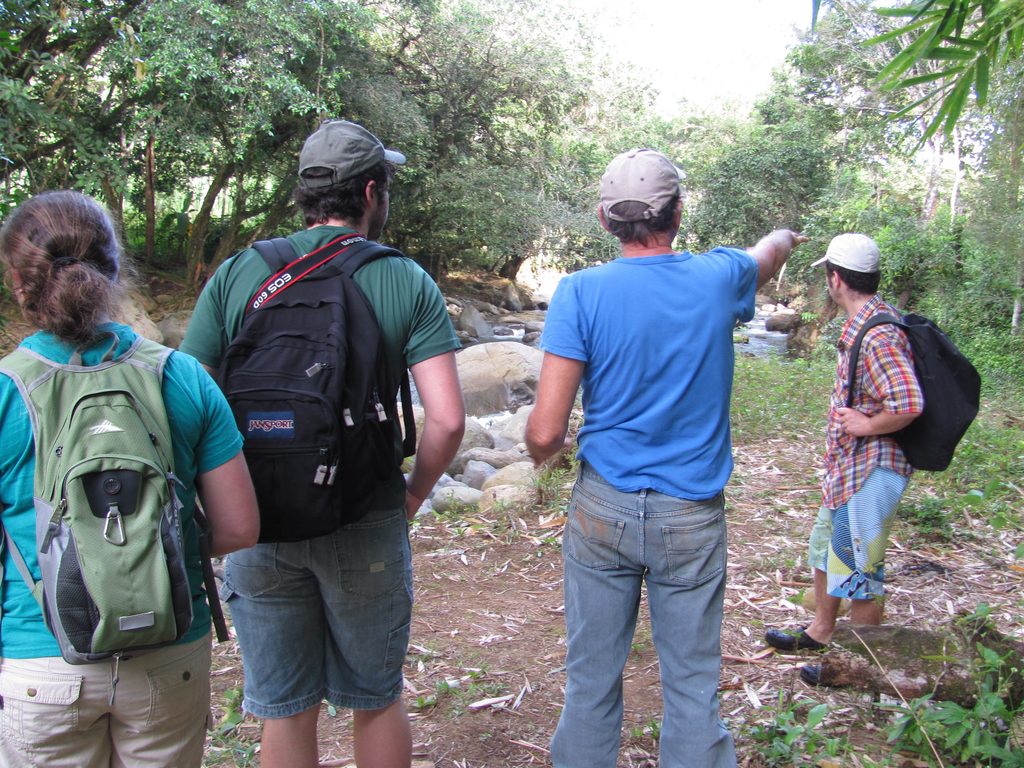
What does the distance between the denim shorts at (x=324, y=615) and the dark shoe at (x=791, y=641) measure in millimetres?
2109

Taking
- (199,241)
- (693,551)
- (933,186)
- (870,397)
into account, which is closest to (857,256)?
(870,397)

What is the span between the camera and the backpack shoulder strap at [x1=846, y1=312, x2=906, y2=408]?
3164 mm

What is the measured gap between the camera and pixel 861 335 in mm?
3197

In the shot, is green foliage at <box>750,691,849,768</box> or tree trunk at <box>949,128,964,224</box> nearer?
green foliage at <box>750,691,849,768</box>

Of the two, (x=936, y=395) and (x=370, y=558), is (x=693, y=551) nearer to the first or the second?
(x=370, y=558)

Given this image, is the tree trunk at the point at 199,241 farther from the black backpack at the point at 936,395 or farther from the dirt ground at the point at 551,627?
the black backpack at the point at 936,395

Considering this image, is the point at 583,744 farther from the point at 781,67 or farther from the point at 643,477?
the point at 781,67

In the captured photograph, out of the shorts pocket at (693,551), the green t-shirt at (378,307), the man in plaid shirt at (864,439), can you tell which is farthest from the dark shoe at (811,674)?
the green t-shirt at (378,307)

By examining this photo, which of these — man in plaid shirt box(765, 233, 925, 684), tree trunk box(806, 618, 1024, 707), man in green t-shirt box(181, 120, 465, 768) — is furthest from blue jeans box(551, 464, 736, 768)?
man in plaid shirt box(765, 233, 925, 684)

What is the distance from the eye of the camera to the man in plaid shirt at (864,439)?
10.2 ft

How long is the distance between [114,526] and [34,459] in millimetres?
244

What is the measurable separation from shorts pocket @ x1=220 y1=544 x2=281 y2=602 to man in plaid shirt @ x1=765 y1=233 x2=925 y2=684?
7.36ft

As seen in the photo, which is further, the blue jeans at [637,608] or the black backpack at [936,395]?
the black backpack at [936,395]

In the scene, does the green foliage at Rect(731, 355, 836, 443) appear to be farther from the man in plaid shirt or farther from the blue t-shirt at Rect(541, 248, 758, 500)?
the blue t-shirt at Rect(541, 248, 758, 500)
